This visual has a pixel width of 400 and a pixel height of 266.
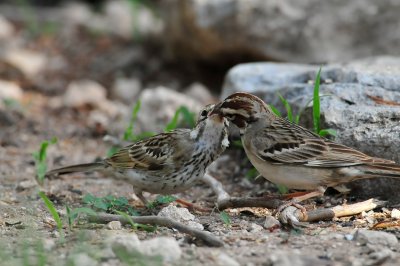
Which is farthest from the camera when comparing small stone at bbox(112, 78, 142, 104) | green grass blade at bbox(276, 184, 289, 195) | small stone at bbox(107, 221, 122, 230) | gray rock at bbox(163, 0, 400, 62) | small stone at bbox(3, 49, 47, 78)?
small stone at bbox(3, 49, 47, 78)

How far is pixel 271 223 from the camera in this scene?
5855 mm

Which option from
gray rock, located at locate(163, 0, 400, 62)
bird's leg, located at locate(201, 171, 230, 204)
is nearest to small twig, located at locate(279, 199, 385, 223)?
bird's leg, located at locate(201, 171, 230, 204)

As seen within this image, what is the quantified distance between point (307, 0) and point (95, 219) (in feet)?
19.3

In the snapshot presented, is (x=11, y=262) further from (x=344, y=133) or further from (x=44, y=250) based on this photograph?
(x=344, y=133)

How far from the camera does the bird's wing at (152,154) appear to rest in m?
6.64

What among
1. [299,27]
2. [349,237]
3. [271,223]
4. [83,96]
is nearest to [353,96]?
[271,223]

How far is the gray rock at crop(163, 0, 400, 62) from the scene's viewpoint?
33.4ft

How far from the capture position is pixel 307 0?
1058 centimetres

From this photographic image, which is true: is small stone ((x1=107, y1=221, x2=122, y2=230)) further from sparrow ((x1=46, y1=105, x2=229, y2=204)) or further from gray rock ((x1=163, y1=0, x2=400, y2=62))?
gray rock ((x1=163, y1=0, x2=400, y2=62))

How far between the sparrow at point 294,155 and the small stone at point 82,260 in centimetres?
213

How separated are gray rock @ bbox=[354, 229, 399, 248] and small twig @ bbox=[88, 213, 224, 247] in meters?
0.99

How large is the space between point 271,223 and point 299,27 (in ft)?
16.7

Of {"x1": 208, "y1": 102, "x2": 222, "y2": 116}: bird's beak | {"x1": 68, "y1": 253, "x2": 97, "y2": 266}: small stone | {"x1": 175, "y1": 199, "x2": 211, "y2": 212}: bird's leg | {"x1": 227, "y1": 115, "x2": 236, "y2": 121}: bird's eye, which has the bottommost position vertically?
{"x1": 175, "y1": 199, "x2": 211, "y2": 212}: bird's leg

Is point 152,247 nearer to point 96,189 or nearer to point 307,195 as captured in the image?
point 307,195
